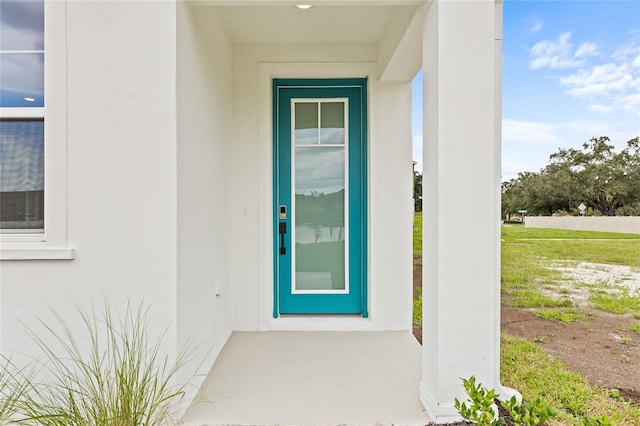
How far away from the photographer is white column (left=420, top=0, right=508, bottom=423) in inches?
75.6

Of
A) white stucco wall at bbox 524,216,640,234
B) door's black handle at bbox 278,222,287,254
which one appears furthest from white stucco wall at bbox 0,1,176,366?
white stucco wall at bbox 524,216,640,234

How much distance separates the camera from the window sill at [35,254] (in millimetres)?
1898

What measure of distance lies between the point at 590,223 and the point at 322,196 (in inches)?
171

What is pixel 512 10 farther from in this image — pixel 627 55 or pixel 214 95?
pixel 214 95

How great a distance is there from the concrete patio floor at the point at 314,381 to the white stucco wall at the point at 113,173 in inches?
22.8

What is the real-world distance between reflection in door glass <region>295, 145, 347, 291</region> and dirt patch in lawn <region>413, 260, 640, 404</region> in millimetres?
1074

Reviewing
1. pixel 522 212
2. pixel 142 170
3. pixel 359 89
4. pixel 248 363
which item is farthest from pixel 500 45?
pixel 522 212

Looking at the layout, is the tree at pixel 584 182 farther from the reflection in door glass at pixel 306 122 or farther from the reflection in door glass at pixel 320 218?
the reflection in door glass at pixel 306 122

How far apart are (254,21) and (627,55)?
5802 millimetres

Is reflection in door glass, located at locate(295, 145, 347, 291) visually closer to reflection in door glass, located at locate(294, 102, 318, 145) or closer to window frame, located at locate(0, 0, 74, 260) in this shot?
reflection in door glass, located at locate(294, 102, 318, 145)

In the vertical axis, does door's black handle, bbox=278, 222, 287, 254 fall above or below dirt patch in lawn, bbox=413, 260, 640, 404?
above

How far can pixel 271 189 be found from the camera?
3518 millimetres

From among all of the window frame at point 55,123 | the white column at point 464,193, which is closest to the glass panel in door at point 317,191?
the white column at point 464,193

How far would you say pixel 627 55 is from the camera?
5.52m
